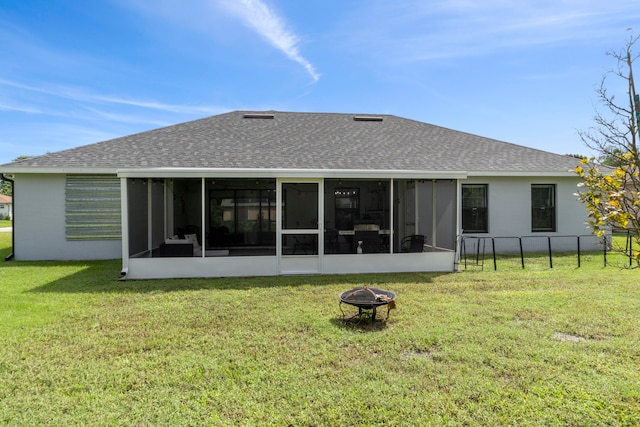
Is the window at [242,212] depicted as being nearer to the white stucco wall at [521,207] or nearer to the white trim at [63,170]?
the white trim at [63,170]

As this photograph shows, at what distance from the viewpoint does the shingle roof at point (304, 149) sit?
11.4 metres

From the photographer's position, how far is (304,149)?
12.8 meters

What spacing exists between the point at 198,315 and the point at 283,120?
11896 mm

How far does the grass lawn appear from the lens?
10.2 feet

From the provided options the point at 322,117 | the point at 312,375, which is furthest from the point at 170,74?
the point at 312,375

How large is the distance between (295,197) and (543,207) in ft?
31.3

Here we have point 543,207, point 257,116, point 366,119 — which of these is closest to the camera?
point 543,207

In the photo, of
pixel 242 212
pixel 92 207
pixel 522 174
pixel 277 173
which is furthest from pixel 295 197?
pixel 522 174

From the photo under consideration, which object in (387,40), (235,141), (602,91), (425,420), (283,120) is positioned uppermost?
(387,40)

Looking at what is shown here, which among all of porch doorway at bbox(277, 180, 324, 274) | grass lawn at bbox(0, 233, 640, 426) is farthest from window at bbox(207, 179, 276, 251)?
grass lawn at bbox(0, 233, 640, 426)

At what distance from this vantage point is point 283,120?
16203 mm

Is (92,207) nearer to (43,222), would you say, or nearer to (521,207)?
(43,222)

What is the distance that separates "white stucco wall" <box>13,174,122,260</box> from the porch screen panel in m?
0.21

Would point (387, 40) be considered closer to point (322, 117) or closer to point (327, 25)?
point (327, 25)
